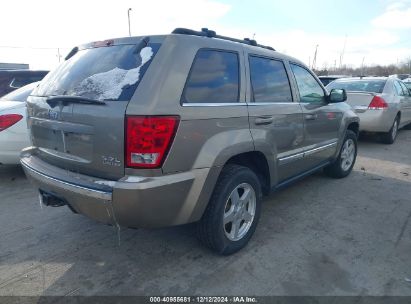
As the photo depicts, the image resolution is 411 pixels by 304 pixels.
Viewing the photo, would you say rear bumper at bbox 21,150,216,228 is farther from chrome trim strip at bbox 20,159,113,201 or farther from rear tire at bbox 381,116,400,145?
rear tire at bbox 381,116,400,145

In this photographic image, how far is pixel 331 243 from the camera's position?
3.22 m

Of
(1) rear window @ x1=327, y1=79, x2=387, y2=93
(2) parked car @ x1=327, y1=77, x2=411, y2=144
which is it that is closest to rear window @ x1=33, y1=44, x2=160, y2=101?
(2) parked car @ x1=327, y1=77, x2=411, y2=144

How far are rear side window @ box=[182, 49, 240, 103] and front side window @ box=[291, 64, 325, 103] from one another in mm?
1241

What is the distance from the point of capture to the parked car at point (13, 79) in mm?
6758

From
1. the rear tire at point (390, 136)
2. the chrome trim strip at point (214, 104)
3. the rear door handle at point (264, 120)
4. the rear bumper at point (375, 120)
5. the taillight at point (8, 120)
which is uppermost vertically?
the chrome trim strip at point (214, 104)

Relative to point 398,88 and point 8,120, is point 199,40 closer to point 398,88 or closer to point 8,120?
point 8,120

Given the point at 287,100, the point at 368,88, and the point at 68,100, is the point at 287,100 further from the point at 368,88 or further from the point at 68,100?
the point at 368,88

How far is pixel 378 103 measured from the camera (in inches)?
288

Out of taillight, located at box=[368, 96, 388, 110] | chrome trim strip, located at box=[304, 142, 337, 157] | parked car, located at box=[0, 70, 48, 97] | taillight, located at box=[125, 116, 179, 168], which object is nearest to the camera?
taillight, located at box=[125, 116, 179, 168]

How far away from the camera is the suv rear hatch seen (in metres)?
2.30

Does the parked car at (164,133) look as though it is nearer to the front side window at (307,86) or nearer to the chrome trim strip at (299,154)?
the chrome trim strip at (299,154)

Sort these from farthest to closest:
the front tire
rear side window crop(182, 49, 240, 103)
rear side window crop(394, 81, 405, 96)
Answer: rear side window crop(394, 81, 405, 96) → the front tire → rear side window crop(182, 49, 240, 103)

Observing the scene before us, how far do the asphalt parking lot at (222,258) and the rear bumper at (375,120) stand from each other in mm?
3577

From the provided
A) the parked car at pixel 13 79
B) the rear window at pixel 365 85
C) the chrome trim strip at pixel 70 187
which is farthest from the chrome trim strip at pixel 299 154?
the parked car at pixel 13 79
